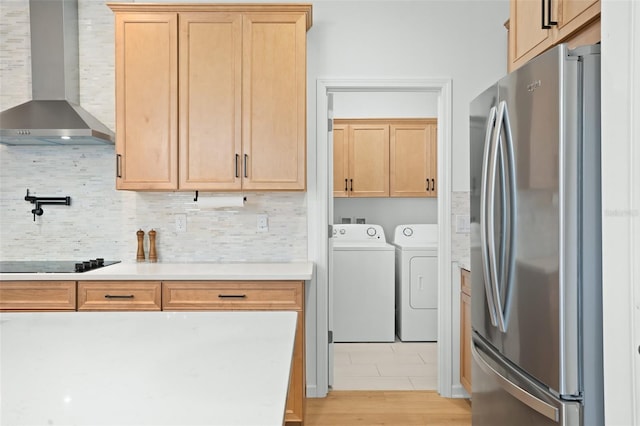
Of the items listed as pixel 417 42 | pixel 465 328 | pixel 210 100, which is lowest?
pixel 465 328

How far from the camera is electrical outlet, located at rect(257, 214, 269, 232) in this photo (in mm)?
3195

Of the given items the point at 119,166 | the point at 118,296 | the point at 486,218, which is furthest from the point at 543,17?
the point at 118,296

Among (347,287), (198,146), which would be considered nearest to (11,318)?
(198,146)

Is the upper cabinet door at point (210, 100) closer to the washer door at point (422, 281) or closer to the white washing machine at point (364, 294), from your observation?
the white washing machine at point (364, 294)

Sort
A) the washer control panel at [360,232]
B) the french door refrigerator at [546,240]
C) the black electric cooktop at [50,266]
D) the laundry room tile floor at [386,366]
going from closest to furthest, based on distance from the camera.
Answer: the french door refrigerator at [546,240]
the black electric cooktop at [50,266]
the laundry room tile floor at [386,366]
the washer control panel at [360,232]

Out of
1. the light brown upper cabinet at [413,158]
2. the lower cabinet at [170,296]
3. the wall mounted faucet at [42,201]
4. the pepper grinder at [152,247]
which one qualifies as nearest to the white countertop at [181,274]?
the lower cabinet at [170,296]

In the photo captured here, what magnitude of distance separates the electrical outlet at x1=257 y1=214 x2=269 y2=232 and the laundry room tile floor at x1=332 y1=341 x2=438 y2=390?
3.86 ft

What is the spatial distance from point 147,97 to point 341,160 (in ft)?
7.53

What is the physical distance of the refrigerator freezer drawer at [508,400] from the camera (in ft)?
4.85

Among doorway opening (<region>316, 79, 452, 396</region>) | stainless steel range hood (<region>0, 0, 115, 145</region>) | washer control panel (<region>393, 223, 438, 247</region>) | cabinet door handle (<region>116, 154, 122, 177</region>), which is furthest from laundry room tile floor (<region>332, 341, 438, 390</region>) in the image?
stainless steel range hood (<region>0, 0, 115, 145</region>)

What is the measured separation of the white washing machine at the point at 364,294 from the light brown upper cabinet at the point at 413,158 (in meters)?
0.79

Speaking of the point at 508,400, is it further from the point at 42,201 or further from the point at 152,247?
the point at 42,201

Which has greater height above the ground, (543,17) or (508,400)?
(543,17)

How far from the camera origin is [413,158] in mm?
4812
